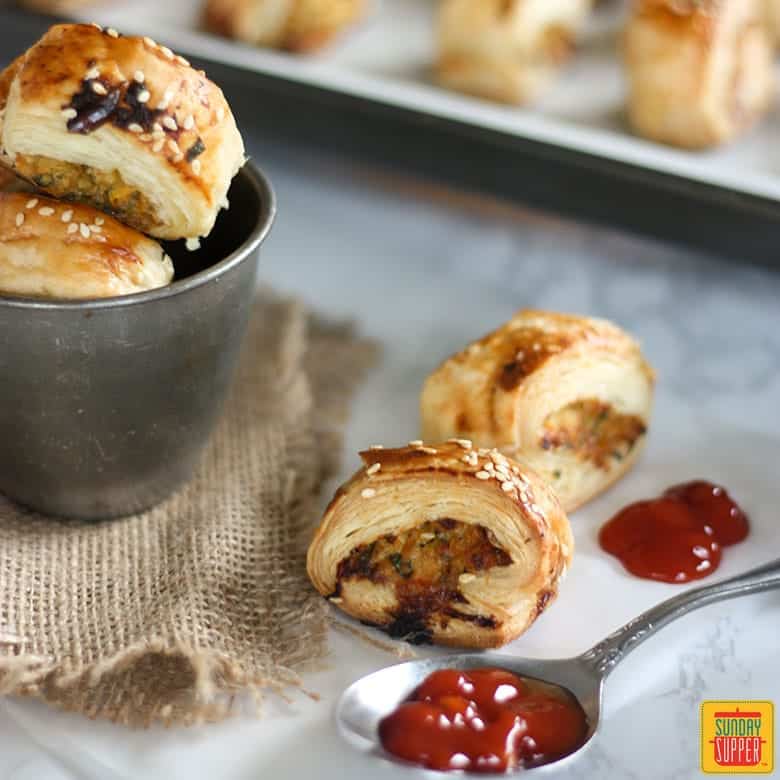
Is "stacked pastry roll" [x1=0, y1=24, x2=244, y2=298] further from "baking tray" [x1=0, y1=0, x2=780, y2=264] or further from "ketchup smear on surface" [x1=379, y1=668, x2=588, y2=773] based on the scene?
"baking tray" [x1=0, y1=0, x2=780, y2=264]

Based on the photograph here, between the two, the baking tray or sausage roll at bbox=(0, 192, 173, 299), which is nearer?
sausage roll at bbox=(0, 192, 173, 299)

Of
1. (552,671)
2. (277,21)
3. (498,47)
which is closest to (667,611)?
Result: (552,671)

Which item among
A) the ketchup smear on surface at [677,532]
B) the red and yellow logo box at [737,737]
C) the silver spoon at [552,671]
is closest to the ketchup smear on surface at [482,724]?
the silver spoon at [552,671]

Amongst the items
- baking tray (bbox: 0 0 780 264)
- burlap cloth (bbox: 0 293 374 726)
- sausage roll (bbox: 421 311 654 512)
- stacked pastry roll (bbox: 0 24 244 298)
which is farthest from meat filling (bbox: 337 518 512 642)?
baking tray (bbox: 0 0 780 264)

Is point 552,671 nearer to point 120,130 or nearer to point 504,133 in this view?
point 120,130

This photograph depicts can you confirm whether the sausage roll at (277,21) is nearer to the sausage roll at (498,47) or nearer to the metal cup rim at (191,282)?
the sausage roll at (498,47)

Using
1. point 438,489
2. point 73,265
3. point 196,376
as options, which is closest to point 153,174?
point 73,265
